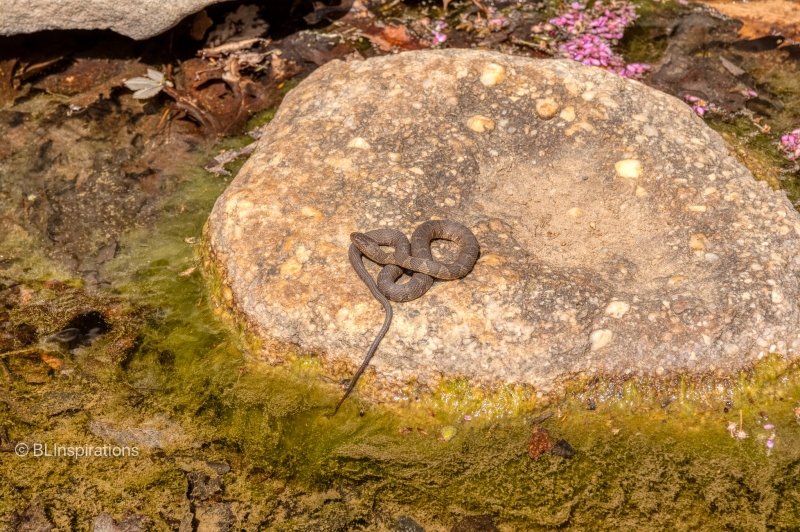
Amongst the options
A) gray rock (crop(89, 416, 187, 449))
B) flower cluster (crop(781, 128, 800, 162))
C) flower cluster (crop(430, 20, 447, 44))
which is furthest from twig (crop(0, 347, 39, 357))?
flower cluster (crop(781, 128, 800, 162))

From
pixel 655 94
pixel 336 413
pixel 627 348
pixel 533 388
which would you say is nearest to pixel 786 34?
pixel 655 94

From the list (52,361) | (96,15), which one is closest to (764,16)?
(96,15)

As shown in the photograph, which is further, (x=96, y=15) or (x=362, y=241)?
(x=96, y=15)

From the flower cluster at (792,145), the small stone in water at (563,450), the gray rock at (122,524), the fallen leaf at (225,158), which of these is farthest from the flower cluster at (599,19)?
Answer: the gray rock at (122,524)

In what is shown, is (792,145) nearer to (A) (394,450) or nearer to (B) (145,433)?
(A) (394,450)

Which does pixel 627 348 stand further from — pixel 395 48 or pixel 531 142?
pixel 395 48

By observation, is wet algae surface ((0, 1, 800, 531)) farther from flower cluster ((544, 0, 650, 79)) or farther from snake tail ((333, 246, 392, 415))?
flower cluster ((544, 0, 650, 79))

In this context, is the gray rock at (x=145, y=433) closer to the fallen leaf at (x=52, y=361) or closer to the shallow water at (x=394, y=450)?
the shallow water at (x=394, y=450)
